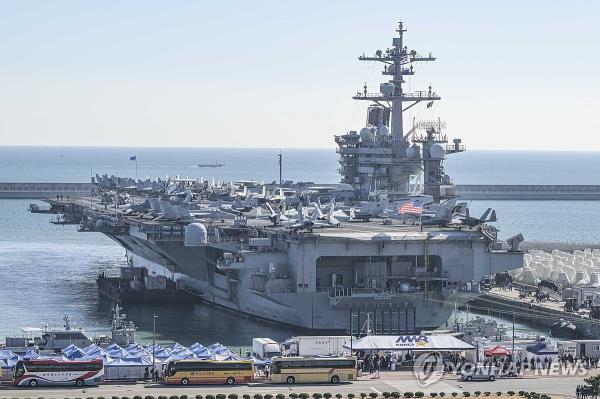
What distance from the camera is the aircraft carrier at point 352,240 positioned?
54906 millimetres

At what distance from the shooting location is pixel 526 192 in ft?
529

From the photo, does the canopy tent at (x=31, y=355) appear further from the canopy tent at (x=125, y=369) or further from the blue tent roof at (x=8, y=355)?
the canopy tent at (x=125, y=369)

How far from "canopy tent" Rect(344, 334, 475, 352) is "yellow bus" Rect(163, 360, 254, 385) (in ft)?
16.6

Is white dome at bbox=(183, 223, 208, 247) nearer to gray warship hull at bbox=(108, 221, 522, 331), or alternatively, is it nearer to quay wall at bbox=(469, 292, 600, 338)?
gray warship hull at bbox=(108, 221, 522, 331)

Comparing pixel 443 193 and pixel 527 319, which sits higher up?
pixel 443 193

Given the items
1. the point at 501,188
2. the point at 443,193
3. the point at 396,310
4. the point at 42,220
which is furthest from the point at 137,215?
the point at 501,188

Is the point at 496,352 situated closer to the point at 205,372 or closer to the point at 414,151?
the point at 205,372

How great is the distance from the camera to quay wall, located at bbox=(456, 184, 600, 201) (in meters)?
155

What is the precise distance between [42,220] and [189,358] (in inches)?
3721

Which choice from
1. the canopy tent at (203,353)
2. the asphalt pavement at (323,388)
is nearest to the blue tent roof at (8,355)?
the asphalt pavement at (323,388)

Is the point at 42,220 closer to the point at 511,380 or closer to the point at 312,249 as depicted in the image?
the point at 312,249

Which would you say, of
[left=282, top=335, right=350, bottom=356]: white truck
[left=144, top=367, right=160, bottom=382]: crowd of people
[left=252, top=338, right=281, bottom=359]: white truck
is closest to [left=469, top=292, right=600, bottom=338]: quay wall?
[left=282, top=335, right=350, bottom=356]: white truck

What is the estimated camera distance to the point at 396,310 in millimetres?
55156

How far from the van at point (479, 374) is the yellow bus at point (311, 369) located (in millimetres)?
3640
